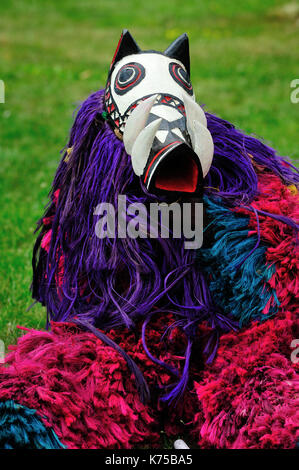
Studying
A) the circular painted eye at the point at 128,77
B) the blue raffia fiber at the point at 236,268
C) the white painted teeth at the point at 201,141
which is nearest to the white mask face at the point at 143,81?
the circular painted eye at the point at 128,77

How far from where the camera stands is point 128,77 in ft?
5.30

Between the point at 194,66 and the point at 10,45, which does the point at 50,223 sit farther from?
the point at 10,45

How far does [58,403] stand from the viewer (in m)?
1.30

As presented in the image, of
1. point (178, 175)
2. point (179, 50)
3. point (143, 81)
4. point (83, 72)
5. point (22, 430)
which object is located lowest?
point (22, 430)

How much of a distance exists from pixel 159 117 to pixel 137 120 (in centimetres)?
5

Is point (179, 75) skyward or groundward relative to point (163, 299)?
skyward

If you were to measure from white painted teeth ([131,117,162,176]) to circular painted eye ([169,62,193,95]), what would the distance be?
233 millimetres

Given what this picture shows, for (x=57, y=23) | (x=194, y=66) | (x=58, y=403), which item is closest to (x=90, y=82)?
(x=194, y=66)

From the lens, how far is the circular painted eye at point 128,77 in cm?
160

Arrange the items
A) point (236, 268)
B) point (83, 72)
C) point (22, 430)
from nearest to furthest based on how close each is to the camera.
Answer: point (22, 430) < point (236, 268) < point (83, 72)

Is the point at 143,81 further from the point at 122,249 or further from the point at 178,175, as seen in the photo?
the point at 122,249

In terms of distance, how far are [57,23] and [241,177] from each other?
682cm

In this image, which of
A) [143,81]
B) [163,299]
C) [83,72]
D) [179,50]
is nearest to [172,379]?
[163,299]

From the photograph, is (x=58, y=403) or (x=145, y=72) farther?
(x=145, y=72)
